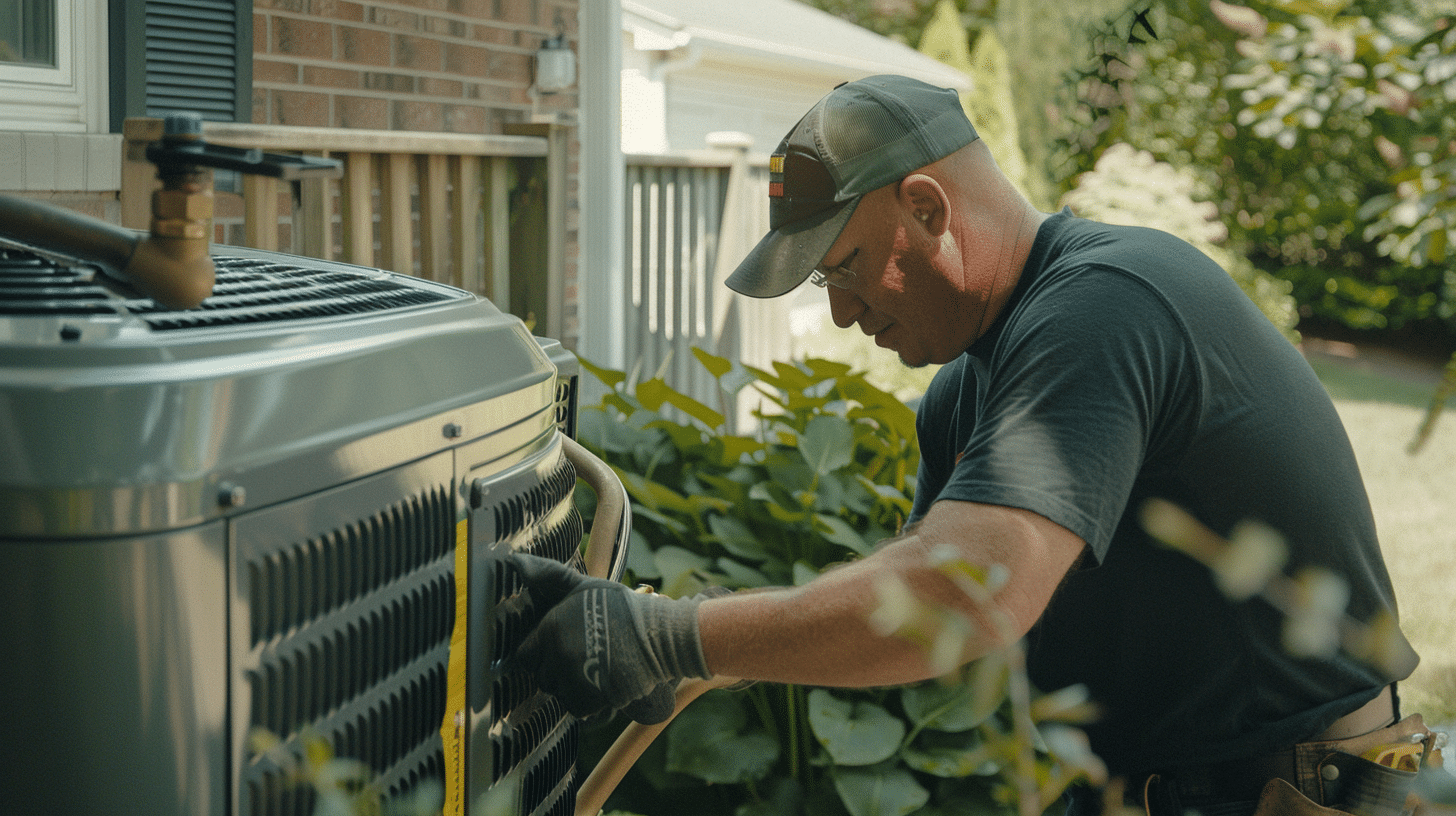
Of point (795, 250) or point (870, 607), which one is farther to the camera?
point (795, 250)

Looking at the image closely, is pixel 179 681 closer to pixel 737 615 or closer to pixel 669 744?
pixel 737 615

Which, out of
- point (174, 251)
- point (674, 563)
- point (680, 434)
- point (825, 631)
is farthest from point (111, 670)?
point (680, 434)

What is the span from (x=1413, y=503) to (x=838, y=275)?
24.7ft

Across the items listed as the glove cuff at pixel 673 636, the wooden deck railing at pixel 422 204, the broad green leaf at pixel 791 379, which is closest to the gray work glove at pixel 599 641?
the glove cuff at pixel 673 636

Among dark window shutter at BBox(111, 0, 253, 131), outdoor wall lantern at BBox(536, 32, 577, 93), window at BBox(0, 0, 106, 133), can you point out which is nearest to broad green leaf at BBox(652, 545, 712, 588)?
dark window shutter at BBox(111, 0, 253, 131)

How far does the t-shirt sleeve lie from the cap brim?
33cm

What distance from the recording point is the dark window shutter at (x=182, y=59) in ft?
11.9

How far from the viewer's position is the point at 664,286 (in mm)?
6730

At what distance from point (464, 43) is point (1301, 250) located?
1602 cm

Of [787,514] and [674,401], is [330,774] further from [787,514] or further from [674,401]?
[674,401]

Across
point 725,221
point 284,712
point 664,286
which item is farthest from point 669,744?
point 725,221

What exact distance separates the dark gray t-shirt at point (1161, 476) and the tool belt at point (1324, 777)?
0.03 meters

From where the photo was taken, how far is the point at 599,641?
1.34m

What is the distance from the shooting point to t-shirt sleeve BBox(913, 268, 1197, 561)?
59.1 inches
